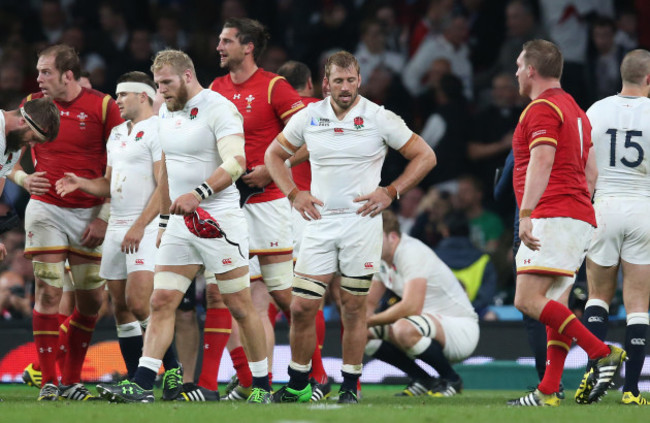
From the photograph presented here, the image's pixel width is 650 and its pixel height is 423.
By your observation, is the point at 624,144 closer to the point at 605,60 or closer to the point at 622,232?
the point at 622,232

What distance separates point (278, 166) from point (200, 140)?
704mm

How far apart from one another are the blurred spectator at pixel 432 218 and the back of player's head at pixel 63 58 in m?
5.47

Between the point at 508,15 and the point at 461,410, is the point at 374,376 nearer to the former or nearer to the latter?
the point at 461,410

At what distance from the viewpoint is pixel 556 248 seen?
757cm

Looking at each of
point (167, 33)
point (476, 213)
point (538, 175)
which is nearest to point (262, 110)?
point (538, 175)

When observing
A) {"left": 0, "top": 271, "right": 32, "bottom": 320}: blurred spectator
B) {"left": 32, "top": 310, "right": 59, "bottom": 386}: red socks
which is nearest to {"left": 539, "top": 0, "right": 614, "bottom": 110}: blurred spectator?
{"left": 0, "top": 271, "right": 32, "bottom": 320}: blurred spectator

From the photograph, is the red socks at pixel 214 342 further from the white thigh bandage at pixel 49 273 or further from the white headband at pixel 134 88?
the white headband at pixel 134 88

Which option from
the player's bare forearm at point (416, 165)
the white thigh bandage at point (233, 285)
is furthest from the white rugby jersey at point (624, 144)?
the white thigh bandage at point (233, 285)

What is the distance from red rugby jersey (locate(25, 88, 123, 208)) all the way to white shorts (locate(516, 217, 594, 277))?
364 centimetres

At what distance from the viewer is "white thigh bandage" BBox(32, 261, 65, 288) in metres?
8.65

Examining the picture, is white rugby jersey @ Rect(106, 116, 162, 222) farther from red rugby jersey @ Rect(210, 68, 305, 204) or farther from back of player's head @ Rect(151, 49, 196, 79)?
back of player's head @ Rect(151, 49, 196, 79)

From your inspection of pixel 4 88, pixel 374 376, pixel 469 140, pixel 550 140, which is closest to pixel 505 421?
pixel 550 140

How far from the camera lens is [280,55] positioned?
1514 cm

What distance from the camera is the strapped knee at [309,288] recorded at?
7.87 meters
